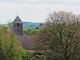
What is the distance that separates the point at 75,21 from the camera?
22.1m

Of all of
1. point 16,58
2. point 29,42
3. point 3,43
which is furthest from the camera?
point 29,42

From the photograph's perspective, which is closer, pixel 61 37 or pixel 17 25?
pixel 61 37

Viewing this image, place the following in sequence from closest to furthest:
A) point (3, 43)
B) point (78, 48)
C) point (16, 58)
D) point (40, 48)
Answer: point (16, 58) < point (3, 43) < point (78, 48) < point (40, 48)

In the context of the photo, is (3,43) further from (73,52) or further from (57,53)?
(73,52)

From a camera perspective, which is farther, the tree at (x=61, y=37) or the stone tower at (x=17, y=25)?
the stone tower at (x=17, y=25)

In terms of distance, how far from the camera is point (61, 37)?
2173 cm

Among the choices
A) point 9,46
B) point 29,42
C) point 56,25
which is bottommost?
point 29,42

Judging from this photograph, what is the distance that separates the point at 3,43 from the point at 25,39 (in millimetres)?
26612

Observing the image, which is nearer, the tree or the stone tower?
the tree

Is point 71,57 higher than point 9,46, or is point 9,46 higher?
point 9,46

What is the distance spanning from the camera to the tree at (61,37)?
20906mm

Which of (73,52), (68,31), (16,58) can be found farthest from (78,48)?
(16,58)

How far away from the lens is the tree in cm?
2091

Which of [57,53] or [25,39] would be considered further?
[25,39]
